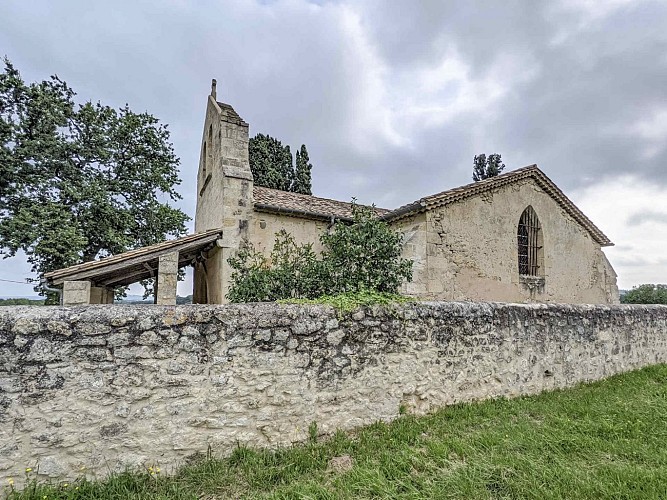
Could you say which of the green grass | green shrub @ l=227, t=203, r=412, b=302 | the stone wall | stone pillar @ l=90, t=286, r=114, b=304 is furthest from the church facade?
the green grass

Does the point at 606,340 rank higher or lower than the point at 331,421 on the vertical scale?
higher

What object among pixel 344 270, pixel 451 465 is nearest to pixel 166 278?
pixel 344 270

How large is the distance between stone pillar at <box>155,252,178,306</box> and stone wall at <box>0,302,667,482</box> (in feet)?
18.2

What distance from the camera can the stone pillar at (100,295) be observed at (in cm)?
1055

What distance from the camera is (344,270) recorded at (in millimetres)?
6504

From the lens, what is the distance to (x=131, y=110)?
1631 cm

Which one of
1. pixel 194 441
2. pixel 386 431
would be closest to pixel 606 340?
pixel 386 431

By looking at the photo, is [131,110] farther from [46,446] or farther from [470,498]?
[470,498]

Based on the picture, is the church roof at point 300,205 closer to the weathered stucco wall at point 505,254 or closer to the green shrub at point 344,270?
the weathered stucco wall at point 505,254

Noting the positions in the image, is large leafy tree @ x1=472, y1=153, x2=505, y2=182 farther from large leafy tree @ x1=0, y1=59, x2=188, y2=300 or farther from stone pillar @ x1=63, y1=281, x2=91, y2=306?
stone pillar @ x1=63, y1=281, x2=91, y2=306

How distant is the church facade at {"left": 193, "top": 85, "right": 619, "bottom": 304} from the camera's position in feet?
31.2

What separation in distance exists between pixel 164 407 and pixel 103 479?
65cm

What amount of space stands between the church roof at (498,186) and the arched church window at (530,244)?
1040 mm

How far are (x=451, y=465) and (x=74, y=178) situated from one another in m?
16.2
